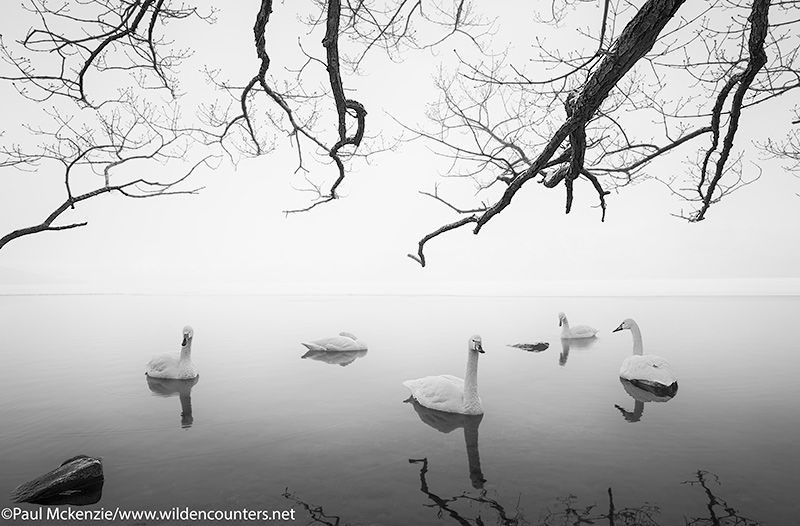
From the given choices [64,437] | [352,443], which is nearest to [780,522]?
[352,443]

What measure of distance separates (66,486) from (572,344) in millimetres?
14123

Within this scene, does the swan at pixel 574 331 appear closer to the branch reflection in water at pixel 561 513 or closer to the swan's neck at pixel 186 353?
the branch reflection in water at pixel 561 513

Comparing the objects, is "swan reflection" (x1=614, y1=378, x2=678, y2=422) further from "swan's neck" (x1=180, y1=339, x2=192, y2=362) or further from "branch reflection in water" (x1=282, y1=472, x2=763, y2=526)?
"swan's neck" (x1=180, y1=339, x2=192, y2=362)

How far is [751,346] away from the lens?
14273 mm

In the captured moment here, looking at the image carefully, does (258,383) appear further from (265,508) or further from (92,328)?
(92,328)

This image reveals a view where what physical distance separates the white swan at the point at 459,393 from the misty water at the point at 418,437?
0.78 ft

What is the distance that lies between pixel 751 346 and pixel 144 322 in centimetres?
2724

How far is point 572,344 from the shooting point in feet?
49.9

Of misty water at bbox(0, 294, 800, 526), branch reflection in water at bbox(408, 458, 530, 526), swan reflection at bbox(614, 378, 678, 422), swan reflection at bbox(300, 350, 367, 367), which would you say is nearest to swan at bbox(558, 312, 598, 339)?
misty water at bbox(0, 294, 800, 526)

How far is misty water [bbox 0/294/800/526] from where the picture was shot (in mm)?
4496

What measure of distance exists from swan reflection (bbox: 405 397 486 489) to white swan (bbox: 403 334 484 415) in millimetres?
98

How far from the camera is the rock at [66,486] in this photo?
4.59 metres

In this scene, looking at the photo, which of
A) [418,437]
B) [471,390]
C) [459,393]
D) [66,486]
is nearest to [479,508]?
[418,437]

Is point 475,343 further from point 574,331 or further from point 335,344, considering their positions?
point 574,331
